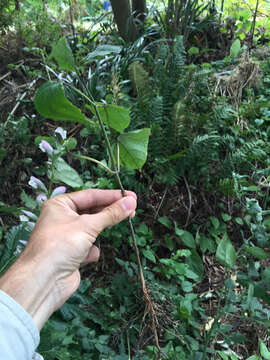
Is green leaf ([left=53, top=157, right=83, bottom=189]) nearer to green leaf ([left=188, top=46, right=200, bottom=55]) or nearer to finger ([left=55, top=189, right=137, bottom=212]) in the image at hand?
finger ([left=55, top=189, right=137, bottom=212])

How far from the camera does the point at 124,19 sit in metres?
Result: 3.04

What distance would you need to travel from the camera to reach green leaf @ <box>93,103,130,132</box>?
3.15 feet

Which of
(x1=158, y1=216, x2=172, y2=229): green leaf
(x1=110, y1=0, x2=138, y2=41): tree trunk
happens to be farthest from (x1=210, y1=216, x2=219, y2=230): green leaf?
(x1=110, y1=0, x2=138, y2=41): tree trunk

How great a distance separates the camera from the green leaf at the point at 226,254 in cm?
113

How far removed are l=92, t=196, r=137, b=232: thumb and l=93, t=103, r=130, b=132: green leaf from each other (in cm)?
27

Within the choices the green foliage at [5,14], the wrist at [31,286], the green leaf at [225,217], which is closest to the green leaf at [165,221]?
the green leaf at [225,217]

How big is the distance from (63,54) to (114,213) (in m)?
0.54

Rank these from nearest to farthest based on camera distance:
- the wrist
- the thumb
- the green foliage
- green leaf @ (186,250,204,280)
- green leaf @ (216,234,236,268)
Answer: the wrist < the thumb < green leaf @ (216,234,236,268) < green leaf @ (186,250,204,280) < the green foliage

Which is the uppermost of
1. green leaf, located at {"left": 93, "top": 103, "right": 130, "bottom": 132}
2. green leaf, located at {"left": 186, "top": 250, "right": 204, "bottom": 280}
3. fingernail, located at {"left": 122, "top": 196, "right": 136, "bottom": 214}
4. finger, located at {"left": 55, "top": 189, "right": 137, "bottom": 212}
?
green leaf, located at {"left": 93, "top": 103, "right": 130, "bottom": 132}

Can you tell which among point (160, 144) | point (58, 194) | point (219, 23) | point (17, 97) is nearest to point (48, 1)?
point (17, 97)

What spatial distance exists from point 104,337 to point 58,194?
72cm

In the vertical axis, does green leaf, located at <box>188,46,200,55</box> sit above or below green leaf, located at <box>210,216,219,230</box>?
above

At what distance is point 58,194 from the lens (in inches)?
47.1

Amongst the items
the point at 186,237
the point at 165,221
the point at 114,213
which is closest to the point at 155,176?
the point at 165,221
